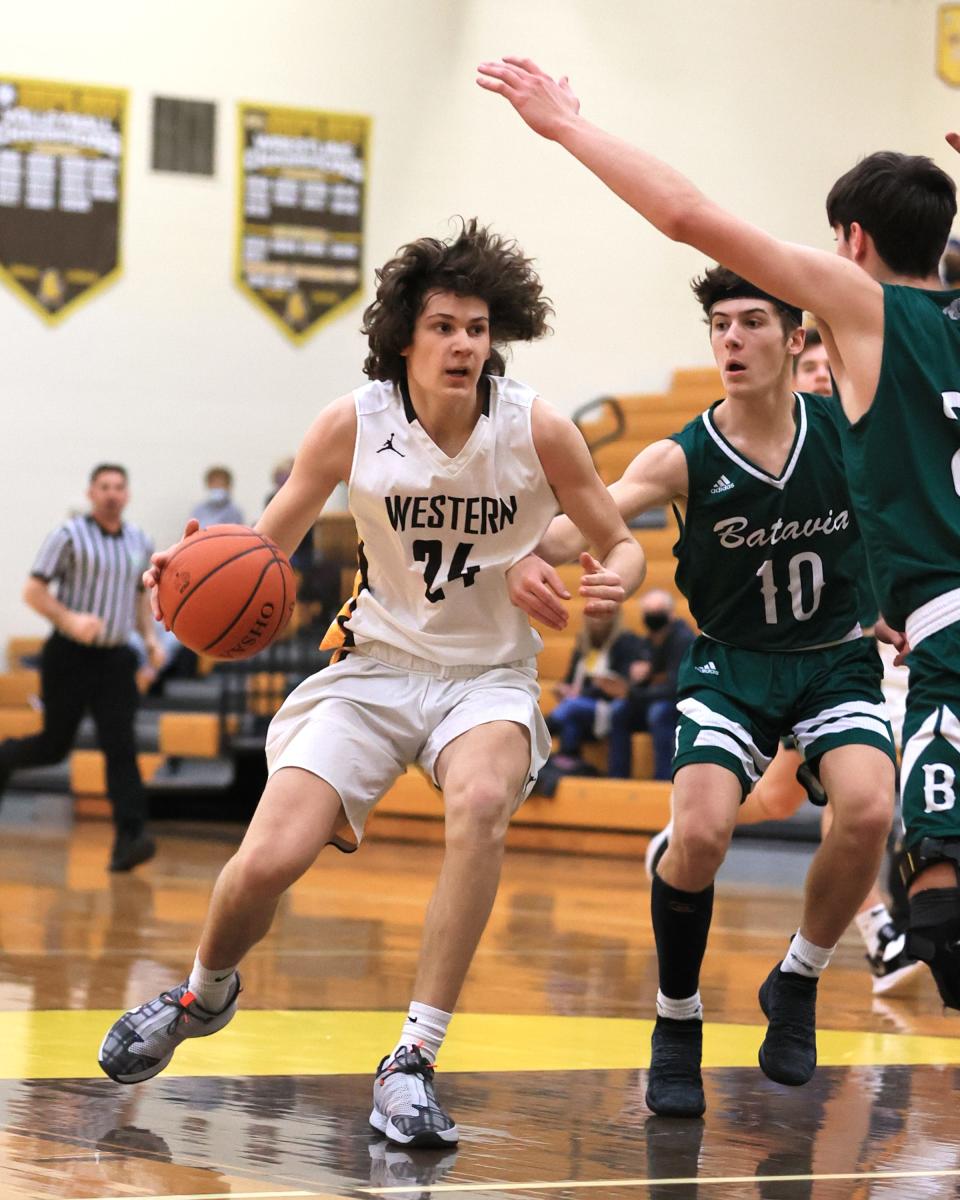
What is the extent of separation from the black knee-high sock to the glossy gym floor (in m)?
0.27

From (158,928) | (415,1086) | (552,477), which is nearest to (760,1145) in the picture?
(415,1086)

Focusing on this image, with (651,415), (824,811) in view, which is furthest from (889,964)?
(651,415)

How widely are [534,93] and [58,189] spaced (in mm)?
15721

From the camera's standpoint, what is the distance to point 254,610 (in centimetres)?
Result: 430

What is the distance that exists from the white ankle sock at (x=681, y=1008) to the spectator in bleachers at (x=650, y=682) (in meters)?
7.98

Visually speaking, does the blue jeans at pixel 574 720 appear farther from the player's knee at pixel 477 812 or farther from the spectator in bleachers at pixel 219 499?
the player's knee at pixel 477 812

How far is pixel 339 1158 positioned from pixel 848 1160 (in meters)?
0.97

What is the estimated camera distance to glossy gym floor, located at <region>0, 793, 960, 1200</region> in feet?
11.6

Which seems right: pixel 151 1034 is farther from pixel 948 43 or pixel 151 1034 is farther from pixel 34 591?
pixel 948 43

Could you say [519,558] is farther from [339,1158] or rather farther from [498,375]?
[339,1158]

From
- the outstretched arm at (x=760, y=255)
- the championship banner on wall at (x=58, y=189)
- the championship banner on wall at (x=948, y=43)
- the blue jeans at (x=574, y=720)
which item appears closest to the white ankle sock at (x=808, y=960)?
the outstretched arm at (x=760, y=255)

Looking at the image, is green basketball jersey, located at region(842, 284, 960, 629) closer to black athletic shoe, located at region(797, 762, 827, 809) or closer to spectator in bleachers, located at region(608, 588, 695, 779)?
black athletic shoe, located at region(797, 762, 827, 809)

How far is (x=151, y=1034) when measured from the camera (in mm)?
4164

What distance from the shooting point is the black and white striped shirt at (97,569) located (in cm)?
1018
